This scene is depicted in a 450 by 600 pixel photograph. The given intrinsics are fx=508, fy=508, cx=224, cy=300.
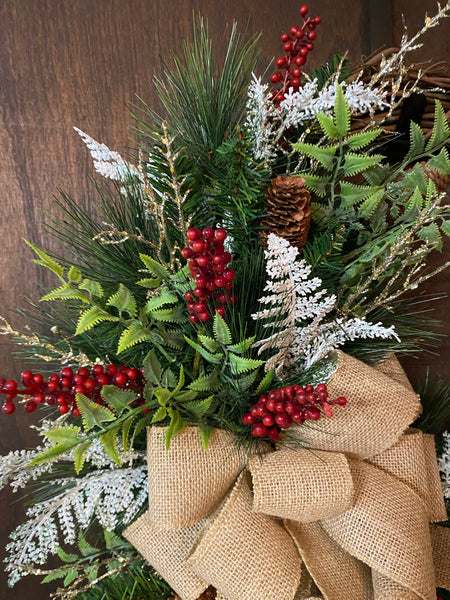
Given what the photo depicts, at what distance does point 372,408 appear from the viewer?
1.50ft

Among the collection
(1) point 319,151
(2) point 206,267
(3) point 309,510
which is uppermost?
(1) point 319,151

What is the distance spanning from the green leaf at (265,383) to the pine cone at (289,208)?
131 mm

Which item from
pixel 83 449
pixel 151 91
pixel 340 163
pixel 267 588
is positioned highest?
pixel 151 91

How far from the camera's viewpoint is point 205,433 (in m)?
0.43

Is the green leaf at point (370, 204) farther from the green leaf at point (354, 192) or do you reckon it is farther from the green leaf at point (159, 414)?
the green leaf at point (159, 414)

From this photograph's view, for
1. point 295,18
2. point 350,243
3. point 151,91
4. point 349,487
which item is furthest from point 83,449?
point 295,18

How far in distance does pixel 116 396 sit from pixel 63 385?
0.04 meters

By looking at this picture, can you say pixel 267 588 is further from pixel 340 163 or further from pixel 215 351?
pixel 340 163

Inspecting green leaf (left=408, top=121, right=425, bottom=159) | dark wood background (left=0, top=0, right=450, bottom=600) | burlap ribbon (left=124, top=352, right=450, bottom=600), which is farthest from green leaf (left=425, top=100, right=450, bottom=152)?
dark wood background (left=0, top=0, right=450, bottom=600)

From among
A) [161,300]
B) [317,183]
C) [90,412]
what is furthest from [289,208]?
[90,412]

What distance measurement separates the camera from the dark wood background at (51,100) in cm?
76

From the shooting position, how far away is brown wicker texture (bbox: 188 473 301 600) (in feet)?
1.40

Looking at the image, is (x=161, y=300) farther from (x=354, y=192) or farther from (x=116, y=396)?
(x=354, y=192)

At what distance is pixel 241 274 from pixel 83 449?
22 cm
